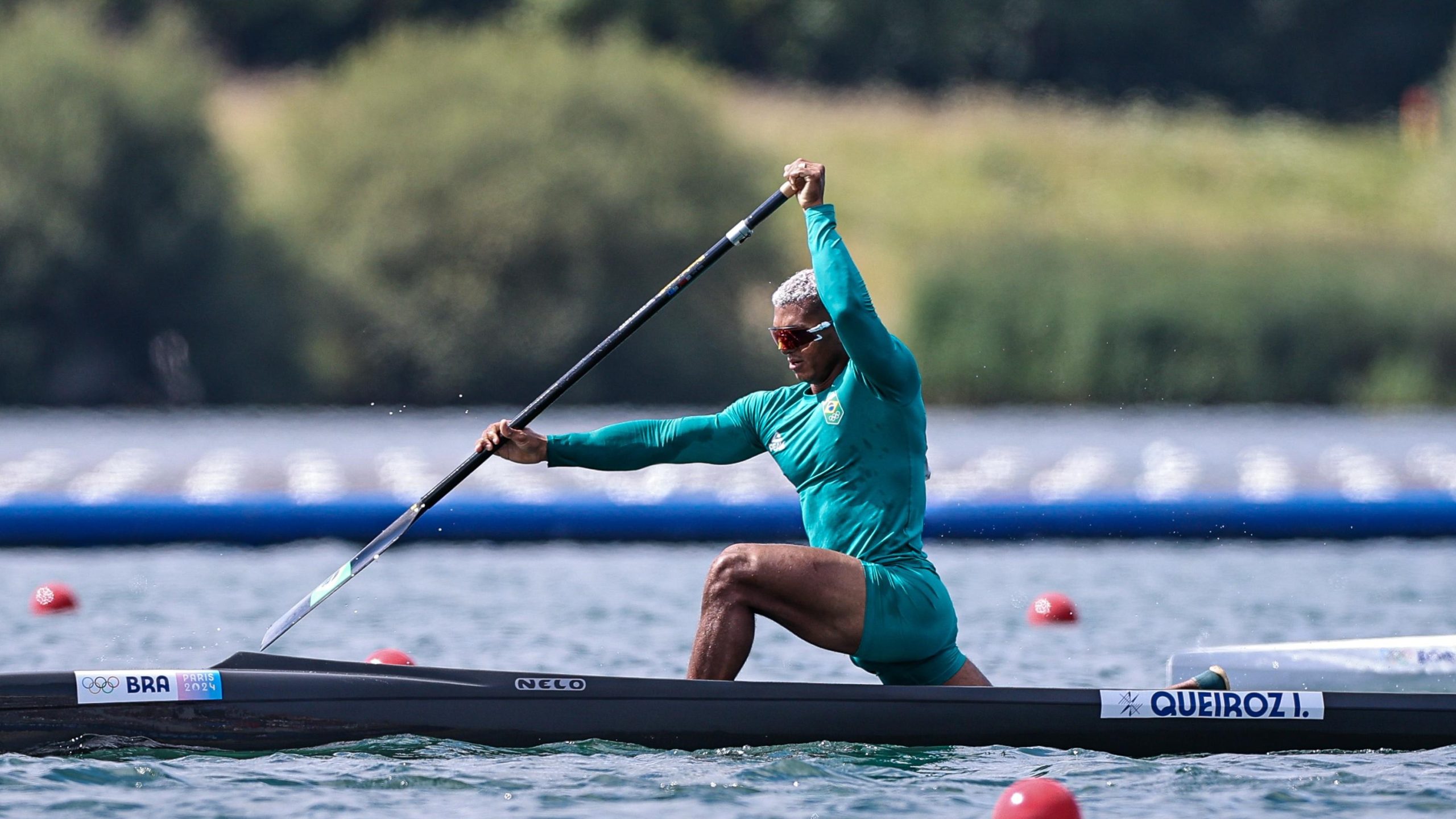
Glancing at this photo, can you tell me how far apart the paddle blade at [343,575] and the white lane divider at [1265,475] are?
22.3 ft

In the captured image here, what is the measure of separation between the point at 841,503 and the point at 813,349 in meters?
0.43

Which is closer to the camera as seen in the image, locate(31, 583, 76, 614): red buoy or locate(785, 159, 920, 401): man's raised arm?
locate(785, 159, 920, 401): man's raised arm

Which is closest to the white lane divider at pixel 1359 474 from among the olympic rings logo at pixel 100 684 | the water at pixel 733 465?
the water at pixel 733 465

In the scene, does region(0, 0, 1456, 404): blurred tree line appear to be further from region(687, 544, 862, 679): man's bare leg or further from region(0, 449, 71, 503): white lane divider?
region(687, 544, 862, 679): man's bare leg

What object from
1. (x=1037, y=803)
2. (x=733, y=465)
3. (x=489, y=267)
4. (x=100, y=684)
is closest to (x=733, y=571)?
(x=1037, y=803)

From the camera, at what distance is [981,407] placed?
81.5 feet

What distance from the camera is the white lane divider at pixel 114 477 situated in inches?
478

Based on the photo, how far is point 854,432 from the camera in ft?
18.2

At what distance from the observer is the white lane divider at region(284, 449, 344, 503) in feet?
39.5

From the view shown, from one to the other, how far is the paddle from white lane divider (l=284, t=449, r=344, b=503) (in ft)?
17.6

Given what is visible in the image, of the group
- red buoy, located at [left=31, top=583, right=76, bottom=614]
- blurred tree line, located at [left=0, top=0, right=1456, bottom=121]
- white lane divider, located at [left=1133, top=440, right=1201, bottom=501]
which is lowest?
red buoy, located at [left=31, top=583, right=76, bottom=614]

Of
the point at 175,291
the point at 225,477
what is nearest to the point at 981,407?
the point at 175,291

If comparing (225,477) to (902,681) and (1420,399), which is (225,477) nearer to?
(902,681)

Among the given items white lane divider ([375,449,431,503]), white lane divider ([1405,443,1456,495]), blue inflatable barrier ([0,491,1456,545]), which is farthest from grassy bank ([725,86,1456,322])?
blue inflatable barrier ([0,491,1456,545])
